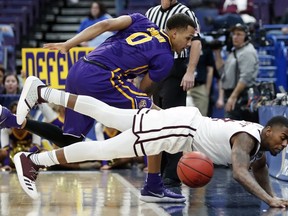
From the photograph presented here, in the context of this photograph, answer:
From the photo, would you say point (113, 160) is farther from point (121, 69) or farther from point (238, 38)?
point (121, 69)

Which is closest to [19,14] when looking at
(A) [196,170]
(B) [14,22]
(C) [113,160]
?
(B) [14,22]

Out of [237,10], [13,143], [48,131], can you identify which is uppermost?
[237,10]

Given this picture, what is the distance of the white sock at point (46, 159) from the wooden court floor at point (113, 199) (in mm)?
330

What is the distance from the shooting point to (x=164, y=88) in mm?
7691

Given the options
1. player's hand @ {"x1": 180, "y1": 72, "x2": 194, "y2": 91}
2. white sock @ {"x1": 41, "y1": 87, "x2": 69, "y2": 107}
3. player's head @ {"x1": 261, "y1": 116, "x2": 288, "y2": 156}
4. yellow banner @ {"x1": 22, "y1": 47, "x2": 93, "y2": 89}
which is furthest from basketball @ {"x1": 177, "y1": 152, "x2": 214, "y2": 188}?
yellow banner @ {"x1": 22, "y1": 47, "x2": 93, "y2": 89}

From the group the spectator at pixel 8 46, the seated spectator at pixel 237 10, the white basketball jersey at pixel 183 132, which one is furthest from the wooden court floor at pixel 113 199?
the spectator at pixel 8 46

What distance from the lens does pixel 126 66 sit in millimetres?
6367

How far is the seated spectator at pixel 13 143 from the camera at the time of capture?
10.1 metres

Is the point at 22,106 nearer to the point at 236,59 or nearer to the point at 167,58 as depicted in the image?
the point at 167,58

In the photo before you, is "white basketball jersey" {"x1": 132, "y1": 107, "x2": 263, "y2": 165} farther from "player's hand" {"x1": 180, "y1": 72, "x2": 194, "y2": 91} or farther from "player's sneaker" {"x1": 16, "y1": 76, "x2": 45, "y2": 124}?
"player's hand" {"x1": 180, "y1": 72, "x2": 194, "y2": 91}

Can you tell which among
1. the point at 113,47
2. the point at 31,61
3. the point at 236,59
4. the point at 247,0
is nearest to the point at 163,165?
the point at 113,47

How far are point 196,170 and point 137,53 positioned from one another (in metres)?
1.16

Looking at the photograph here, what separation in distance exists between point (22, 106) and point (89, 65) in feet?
2.06

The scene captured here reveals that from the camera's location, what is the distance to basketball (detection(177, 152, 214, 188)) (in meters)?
5.76
